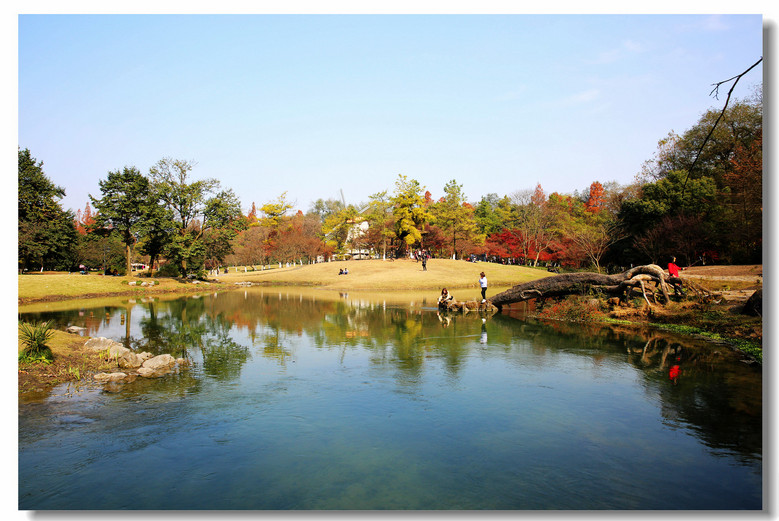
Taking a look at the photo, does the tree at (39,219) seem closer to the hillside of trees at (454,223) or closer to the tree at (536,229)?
the hillside of trees at (454,223)

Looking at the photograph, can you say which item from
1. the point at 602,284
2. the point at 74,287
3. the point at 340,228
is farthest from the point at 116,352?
the point at 340,228

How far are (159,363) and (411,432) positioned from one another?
28.7 ft

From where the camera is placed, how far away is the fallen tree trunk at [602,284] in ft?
71.3

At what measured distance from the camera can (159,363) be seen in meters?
13.8

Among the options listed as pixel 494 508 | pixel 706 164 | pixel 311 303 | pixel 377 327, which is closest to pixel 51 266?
pixel 311 303

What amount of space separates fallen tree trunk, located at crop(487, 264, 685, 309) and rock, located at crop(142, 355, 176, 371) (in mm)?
18864

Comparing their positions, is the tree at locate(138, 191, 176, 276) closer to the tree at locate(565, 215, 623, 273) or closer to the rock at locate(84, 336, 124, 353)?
the rock at locate(84, 336, 124, 353)

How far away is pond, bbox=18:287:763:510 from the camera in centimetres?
641

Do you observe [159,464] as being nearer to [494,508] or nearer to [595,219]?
[494,508]

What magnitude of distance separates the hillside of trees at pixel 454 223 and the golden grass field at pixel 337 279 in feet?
18.2

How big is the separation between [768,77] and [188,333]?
2119cm

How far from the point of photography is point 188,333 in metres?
21.1

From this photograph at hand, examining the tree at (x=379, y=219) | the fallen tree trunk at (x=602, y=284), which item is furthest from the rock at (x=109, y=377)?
the tree at (x=379, y=219)

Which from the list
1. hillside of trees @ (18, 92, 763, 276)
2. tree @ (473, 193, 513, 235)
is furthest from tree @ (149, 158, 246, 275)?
tree @ (473, 193, 513, 235)
